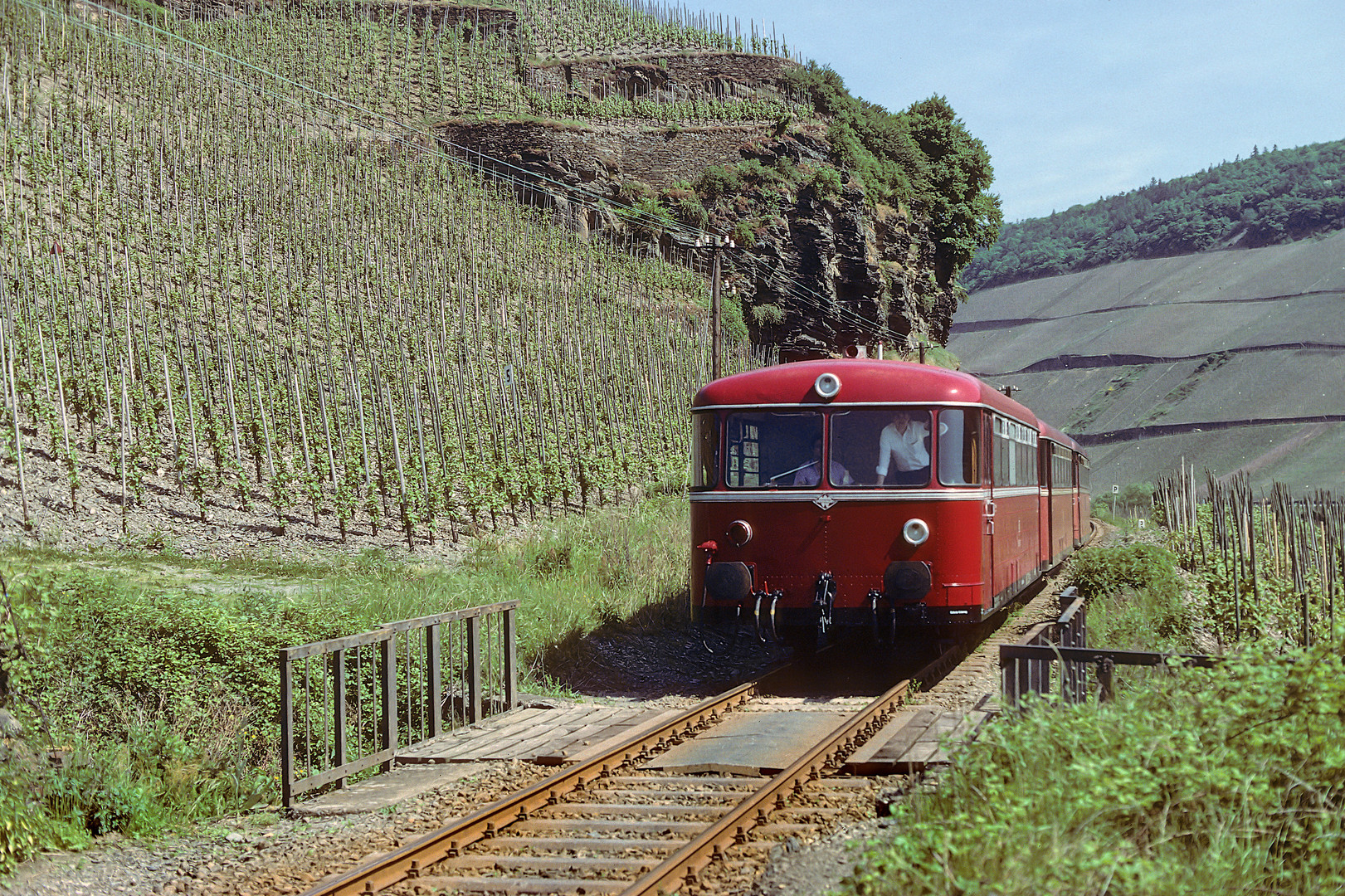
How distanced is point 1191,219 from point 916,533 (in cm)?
15719

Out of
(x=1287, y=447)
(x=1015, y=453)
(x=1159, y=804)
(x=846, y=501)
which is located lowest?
(x=1159, y=804)

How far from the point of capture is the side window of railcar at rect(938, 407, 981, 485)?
38.1ft

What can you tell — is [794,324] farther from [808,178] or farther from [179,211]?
[179,211]

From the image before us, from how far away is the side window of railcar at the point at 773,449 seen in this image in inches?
468

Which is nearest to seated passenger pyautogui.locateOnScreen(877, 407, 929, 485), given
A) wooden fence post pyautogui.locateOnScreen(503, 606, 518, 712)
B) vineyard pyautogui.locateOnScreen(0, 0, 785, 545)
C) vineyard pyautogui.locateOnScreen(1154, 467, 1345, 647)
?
vineyard pyautogui.locateOnScreen(1154, 467, 1345, 647)

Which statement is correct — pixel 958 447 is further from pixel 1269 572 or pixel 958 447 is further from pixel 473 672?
pixel 1269 572

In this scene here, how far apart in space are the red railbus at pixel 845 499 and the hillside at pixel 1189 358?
75.1 m

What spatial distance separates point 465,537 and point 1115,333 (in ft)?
381

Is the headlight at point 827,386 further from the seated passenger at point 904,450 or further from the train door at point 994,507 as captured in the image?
the train door at point 994,507

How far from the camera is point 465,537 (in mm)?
22859

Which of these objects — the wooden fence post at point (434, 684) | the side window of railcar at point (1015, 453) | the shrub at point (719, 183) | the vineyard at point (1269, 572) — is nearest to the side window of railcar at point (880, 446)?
the side window of railcar at point (1015, 453)

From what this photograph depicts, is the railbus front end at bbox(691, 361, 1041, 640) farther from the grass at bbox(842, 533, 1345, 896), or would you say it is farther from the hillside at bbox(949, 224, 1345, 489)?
the hillside at bbox(949, 224, 1345, 489)

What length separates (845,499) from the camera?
11594mm

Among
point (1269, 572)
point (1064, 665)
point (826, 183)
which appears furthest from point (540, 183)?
point (1064, 665)
